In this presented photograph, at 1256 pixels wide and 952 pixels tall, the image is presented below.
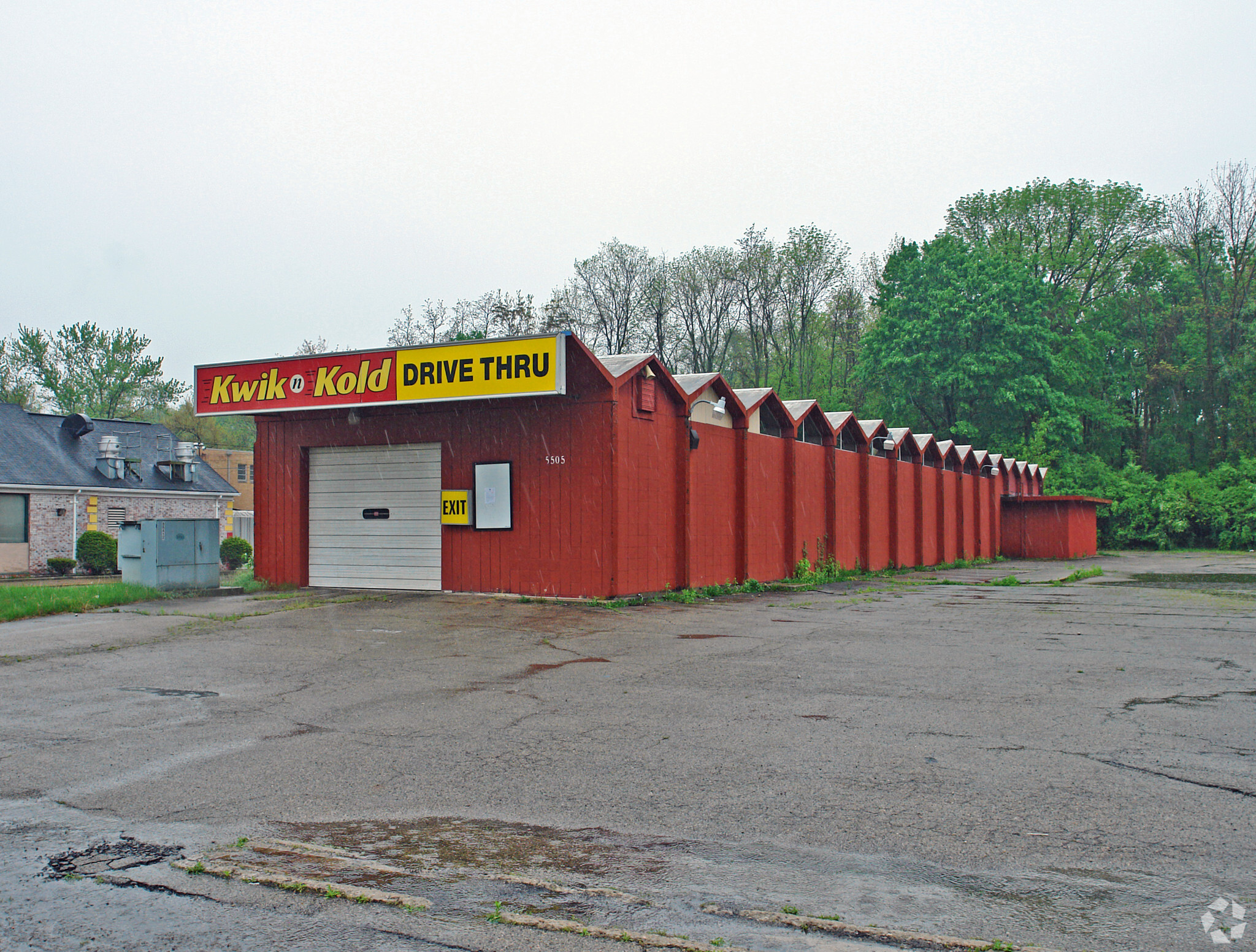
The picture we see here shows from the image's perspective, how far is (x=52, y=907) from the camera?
3.39 meters

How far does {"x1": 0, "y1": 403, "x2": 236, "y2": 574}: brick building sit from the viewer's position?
33531 mm

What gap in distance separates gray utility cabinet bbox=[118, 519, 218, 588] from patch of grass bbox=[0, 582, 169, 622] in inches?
11.1

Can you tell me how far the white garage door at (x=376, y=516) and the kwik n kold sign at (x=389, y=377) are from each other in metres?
1.82

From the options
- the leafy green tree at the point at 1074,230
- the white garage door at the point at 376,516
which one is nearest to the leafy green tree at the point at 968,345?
the leafy green tree at the point at 1074,230

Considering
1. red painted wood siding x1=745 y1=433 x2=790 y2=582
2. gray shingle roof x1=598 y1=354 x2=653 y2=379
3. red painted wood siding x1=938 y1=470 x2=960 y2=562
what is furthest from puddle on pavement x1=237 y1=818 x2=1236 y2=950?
red painted wood siding x1=938 y1=470 x2=960 y2=562

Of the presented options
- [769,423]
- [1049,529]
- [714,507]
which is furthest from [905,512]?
[1049,529]

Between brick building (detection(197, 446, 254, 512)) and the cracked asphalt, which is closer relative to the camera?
the cracked asphalt

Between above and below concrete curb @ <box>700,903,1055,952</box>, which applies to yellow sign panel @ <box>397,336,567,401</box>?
above

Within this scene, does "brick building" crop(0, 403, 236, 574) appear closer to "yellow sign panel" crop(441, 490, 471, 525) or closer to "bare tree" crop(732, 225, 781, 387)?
"yellow sign panel" crop(441, 490, 471, 525)

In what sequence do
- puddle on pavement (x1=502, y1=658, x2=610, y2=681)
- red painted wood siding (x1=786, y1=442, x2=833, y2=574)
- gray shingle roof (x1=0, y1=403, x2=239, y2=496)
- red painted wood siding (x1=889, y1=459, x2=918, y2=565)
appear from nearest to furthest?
1. puddle on pavement (x1=502, y1=658, x2=610, y2=681)
2. red painted wood siding (x1=786, y1=442, x2=833, y2=574)
3. red painted wood siding (x1=889, y1=459, x2=918, y2=565)
4. gray shingle roof (x1=0, y1=403, x2=239, y2=496)

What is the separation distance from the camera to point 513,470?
15836 mm

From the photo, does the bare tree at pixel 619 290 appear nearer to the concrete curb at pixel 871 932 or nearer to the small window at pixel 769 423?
the small window at pixel 769 423

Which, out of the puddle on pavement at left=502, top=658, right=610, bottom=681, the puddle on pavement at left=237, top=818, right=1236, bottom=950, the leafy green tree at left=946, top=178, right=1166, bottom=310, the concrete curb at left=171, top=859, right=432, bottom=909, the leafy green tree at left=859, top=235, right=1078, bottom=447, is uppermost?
the leafy green tree at left=946, top=178, right=1166, bottom=310

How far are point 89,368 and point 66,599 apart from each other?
58160mm
